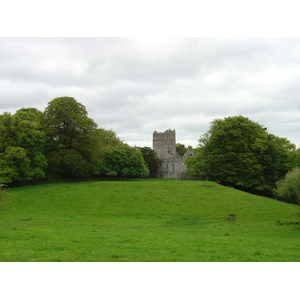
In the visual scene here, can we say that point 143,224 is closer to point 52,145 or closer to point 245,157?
point 52,145

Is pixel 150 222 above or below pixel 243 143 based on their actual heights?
below

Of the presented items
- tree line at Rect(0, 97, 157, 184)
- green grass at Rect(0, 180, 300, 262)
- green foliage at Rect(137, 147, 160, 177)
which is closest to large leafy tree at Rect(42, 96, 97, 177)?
tree line at Rect(0, 97, 157, 184)

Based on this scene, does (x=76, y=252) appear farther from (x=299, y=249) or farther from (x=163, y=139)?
(x=163, y=139)

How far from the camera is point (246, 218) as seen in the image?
33531 millimetres

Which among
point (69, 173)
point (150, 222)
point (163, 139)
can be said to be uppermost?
point (163, 139)

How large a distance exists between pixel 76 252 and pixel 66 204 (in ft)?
84.7

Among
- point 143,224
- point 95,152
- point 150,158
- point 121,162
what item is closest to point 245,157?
point 121,162

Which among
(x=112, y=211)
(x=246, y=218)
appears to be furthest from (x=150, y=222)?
(x=246, y=218)

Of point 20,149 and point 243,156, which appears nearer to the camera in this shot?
point 20,149

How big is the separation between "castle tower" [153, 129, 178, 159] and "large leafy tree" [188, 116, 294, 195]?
4388cm

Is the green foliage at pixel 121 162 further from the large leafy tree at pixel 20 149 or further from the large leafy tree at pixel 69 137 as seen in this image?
the large leafy tree at pixel 20 149

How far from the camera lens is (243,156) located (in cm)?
5534

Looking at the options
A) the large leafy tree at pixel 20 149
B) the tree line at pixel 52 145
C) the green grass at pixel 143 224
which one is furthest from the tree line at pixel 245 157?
the large leafy tree at pixel 20 149

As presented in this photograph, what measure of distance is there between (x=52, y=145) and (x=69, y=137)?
3006mm
